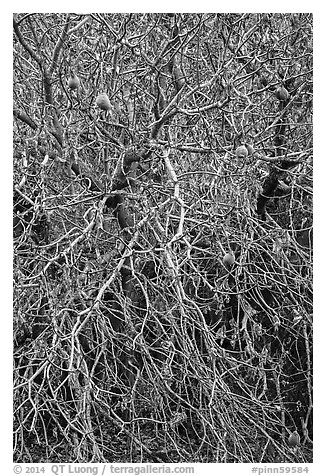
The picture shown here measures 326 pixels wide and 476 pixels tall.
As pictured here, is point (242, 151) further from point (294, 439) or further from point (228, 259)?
point (294, 439)

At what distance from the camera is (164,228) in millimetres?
2154

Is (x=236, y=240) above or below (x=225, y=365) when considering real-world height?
above

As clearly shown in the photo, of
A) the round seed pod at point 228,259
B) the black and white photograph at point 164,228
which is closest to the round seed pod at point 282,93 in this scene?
the black and white photograph at point 164,228

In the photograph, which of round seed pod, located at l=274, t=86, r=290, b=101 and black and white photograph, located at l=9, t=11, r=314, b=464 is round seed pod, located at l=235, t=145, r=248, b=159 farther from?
round seed pod, located at l=274, t=86, r=290, b=101

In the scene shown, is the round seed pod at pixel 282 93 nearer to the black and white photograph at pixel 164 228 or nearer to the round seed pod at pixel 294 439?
the black and white photograph at pixel 164 228

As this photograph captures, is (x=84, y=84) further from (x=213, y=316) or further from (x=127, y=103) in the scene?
(x=213, y=316)

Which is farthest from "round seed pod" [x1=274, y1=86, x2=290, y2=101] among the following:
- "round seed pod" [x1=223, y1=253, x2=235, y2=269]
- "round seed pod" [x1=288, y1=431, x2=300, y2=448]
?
"round seed pod" [x1=288, y1=431, x2=300, y2=448]

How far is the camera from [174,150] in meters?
2.18

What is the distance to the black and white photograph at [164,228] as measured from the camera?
1.98 metres

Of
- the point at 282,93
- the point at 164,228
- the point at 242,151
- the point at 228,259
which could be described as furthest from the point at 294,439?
the point at 282,93
